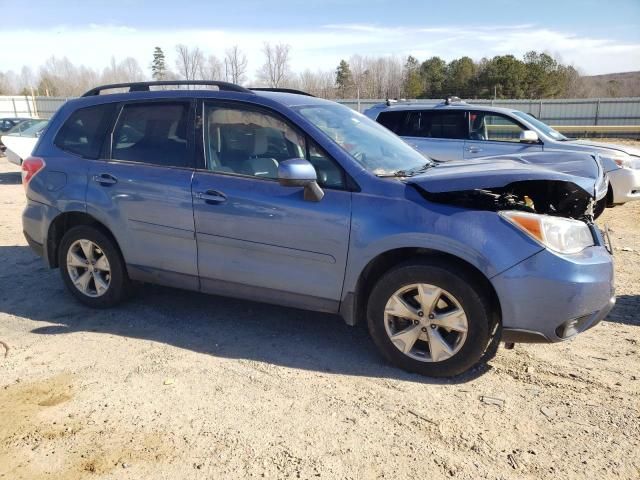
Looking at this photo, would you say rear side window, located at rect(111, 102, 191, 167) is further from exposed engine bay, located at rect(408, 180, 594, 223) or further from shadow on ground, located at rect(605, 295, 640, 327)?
shadow on ground, located at rect(605, 295, 640, 327)

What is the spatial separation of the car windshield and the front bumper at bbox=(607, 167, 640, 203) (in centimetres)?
540

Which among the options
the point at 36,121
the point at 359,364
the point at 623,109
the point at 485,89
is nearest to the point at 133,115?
the point at 359,364

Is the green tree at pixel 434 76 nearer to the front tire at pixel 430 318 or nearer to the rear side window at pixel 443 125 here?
the rear side window at pixel 443 125

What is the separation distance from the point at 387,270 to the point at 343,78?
139ft

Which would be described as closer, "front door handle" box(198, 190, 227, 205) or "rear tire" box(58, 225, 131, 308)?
"front door handle" box(198, 190, 227, 205)

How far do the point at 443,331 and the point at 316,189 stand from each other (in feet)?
4.15

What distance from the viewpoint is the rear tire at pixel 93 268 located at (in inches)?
181

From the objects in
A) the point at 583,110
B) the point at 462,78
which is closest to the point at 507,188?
the point at 583,110

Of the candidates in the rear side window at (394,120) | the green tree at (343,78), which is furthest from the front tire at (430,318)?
the green tree at (343,78)

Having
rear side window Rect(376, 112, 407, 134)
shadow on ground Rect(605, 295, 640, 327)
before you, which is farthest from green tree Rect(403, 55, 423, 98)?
shadow on ground Rect(605, 295, 640, 327)

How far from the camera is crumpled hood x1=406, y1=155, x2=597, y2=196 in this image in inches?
130

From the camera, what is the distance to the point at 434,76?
39844 mm

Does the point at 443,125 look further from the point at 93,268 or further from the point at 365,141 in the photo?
the point at 93,268

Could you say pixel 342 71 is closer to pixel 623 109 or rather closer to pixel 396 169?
pixel 623 109
